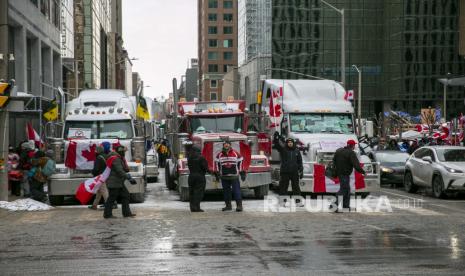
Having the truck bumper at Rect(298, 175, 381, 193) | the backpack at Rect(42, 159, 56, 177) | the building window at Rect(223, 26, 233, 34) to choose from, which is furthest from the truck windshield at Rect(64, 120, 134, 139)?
the building window at Rect(223, 26, 233, 34)

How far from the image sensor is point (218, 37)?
177500mm

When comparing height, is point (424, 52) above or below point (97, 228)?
above

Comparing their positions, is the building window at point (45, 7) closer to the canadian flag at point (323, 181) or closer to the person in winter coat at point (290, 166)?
the canadian flag at point (323, 181)

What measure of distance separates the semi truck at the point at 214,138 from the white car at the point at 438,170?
212 inches

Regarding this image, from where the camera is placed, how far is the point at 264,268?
10.0m

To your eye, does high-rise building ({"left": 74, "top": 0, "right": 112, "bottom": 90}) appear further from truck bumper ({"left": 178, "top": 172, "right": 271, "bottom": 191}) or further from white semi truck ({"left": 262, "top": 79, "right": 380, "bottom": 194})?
truck bumper ({"left": 178, "top": 172, "right": 271, "bottom": 191})

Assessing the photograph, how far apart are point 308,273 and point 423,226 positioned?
604 cm

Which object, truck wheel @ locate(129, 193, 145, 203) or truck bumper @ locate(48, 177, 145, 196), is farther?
truck wheel @ locate(129, 193, 145, 203)

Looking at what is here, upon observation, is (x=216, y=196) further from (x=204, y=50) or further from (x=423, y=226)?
(x=204, y=50)

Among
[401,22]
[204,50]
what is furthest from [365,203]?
[204,50]

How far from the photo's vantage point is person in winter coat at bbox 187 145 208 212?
18.1 meters

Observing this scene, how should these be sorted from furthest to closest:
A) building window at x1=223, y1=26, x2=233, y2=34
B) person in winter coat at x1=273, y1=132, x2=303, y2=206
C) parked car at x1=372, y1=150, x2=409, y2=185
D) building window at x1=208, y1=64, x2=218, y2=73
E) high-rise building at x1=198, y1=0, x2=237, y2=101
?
1. building window at x1=208, y1=64, x2=218, y2=73
2. building window at x1=223, y1=26, x2=233, y2=34
3. high-rise building at x1=198, y1=0, x2=237, y2=101
4. parked car at x1=372, y1=150, x2=409, y2=185
5. person in winter coat at x1=273, y1=132, x2=303, y2=206

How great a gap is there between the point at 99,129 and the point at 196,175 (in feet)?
16.5

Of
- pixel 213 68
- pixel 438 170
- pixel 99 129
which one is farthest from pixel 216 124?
pixel 213 68
